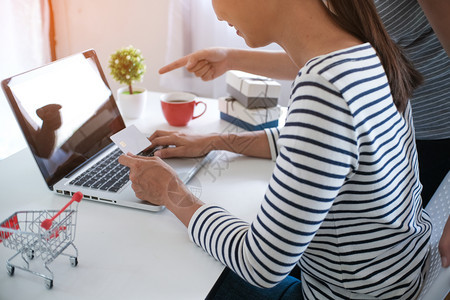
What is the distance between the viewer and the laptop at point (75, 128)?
0.80m

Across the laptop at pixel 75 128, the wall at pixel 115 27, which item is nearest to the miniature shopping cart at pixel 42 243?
the laptop at pixel 75 128

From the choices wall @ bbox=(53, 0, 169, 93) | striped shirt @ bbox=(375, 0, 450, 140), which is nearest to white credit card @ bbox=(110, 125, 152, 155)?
striped shirt @ bbox=(375, 0, 450, 140)

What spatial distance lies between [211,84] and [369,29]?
1.50 meters

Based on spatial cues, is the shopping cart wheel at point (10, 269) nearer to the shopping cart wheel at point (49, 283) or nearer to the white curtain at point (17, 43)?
the shopping cart wheel at point (49, 283)

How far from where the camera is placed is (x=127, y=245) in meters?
0.69

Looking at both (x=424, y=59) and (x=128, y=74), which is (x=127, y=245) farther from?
(x=424, y=59)

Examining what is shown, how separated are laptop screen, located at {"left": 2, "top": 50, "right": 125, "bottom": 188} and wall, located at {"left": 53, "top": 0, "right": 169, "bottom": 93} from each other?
3.81 feet

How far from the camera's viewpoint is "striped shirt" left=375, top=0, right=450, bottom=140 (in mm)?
967

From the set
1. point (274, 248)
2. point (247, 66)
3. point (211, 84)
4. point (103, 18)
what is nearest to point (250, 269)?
point (274, 248)

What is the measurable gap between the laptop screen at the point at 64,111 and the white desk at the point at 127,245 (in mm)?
86

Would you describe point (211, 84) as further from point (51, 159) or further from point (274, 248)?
point (274, 248)

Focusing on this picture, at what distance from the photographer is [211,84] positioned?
2.09 metres

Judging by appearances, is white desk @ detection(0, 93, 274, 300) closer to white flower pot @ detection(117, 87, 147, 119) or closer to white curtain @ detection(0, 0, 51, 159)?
white flower pot @ detection(117, 87, 147, 119)

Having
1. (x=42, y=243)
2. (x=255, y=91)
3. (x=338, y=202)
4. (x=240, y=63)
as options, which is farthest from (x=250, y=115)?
(x=42, y=243)
